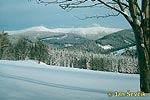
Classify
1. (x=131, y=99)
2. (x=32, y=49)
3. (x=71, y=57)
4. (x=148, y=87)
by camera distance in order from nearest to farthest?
(x=131, y=99) → (x=148, y=87) → (x=32, y=49) → (x=71, y=57)

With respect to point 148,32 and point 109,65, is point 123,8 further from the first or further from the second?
point 109,65

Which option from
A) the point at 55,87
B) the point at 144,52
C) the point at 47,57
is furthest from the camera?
the point at 47,57

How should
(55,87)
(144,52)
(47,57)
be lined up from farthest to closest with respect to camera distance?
(47,57), (55,87), (144,52)

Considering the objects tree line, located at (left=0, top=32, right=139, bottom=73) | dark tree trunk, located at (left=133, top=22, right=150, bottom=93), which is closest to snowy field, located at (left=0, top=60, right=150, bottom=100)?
dark tree trunk, located at (left=133, top=22, right=150, bottom=93)

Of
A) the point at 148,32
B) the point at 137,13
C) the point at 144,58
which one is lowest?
the point at 144,58

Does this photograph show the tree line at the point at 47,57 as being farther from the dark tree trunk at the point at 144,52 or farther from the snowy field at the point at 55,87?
the dark tree trunk at the point at 144,52

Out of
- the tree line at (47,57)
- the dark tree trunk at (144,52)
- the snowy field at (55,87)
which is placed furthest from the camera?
the tree line at (47,57)

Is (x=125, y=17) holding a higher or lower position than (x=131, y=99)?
higher

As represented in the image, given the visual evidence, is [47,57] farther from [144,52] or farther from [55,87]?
[144,52]

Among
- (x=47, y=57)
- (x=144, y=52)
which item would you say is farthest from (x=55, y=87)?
(x=47, y=57)

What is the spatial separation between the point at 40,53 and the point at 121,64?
164 feet

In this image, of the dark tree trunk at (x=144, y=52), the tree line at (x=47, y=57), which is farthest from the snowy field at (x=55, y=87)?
the tree line at (x=47, y=57)

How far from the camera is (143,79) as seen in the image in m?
8.10

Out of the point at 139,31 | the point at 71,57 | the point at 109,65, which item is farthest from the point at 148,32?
the point at 71,57
